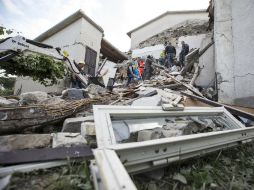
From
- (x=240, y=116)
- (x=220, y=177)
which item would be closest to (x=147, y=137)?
(x=220, y=177)

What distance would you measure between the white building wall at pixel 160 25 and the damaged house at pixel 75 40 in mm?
9132

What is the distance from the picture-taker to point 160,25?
61.5 ft

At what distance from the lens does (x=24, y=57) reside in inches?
192

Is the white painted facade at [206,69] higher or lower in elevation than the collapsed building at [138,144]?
higher

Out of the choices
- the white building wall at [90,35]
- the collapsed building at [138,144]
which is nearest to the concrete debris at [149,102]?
the collapsed building at [138,144]

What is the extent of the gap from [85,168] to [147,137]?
33.0 inches

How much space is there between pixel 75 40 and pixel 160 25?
1179cm

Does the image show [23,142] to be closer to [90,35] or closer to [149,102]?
[149,102]

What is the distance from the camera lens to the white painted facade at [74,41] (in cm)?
940

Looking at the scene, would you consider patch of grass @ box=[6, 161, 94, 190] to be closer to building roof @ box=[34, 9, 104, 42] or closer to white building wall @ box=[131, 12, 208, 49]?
building roof @ box=[34, 9, 104, 42]

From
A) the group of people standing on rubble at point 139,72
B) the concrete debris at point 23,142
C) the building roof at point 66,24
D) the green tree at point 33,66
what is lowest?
the concrete debris at point 23,142

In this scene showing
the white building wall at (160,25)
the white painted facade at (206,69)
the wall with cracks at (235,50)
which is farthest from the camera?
the white building wall at (160,25)

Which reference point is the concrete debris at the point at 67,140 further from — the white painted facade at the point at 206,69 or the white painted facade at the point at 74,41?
the white painted facade at the point at 74,41

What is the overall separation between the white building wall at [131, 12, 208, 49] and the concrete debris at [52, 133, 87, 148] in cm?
1845
